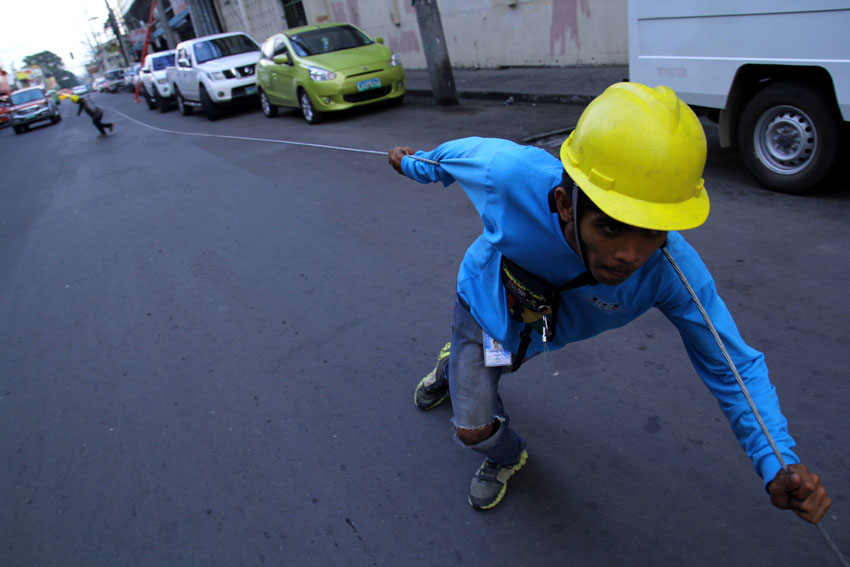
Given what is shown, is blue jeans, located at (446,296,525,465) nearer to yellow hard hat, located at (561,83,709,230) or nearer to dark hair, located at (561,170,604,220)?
dark hair, located at (561,170,604,220)

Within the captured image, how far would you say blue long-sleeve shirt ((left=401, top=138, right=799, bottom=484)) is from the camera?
1.63m

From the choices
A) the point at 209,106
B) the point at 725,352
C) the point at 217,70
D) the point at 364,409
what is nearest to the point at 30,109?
the point at 209,106

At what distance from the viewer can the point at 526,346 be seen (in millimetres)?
2113

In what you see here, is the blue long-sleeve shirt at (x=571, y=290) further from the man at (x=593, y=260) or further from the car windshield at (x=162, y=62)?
the car windshield at (x=162, y=62)

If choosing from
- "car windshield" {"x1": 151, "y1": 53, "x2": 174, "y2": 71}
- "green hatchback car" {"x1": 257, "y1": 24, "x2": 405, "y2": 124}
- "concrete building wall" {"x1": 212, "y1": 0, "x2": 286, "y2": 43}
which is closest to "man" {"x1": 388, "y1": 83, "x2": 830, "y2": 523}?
"green hatchback car" {"x1": 257, "y1": 24, "x2": 405, "y2": 124}

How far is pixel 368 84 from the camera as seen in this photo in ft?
36.6

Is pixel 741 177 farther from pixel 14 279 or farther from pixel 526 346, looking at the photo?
pixel 14 279

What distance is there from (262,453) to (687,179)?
91.8 inches

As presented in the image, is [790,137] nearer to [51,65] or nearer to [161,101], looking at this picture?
[161,101]

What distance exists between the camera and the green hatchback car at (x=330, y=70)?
1101 centimetres

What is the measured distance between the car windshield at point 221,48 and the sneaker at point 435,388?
14.6 meters

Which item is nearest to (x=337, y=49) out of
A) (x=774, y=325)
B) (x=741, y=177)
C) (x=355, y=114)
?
(x=355, y=114)

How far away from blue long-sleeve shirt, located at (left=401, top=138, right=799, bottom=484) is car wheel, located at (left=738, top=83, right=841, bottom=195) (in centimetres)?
371

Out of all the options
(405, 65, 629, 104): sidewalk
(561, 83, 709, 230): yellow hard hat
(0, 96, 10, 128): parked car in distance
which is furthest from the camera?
(0, 96, 10, 128): parked car in distance
